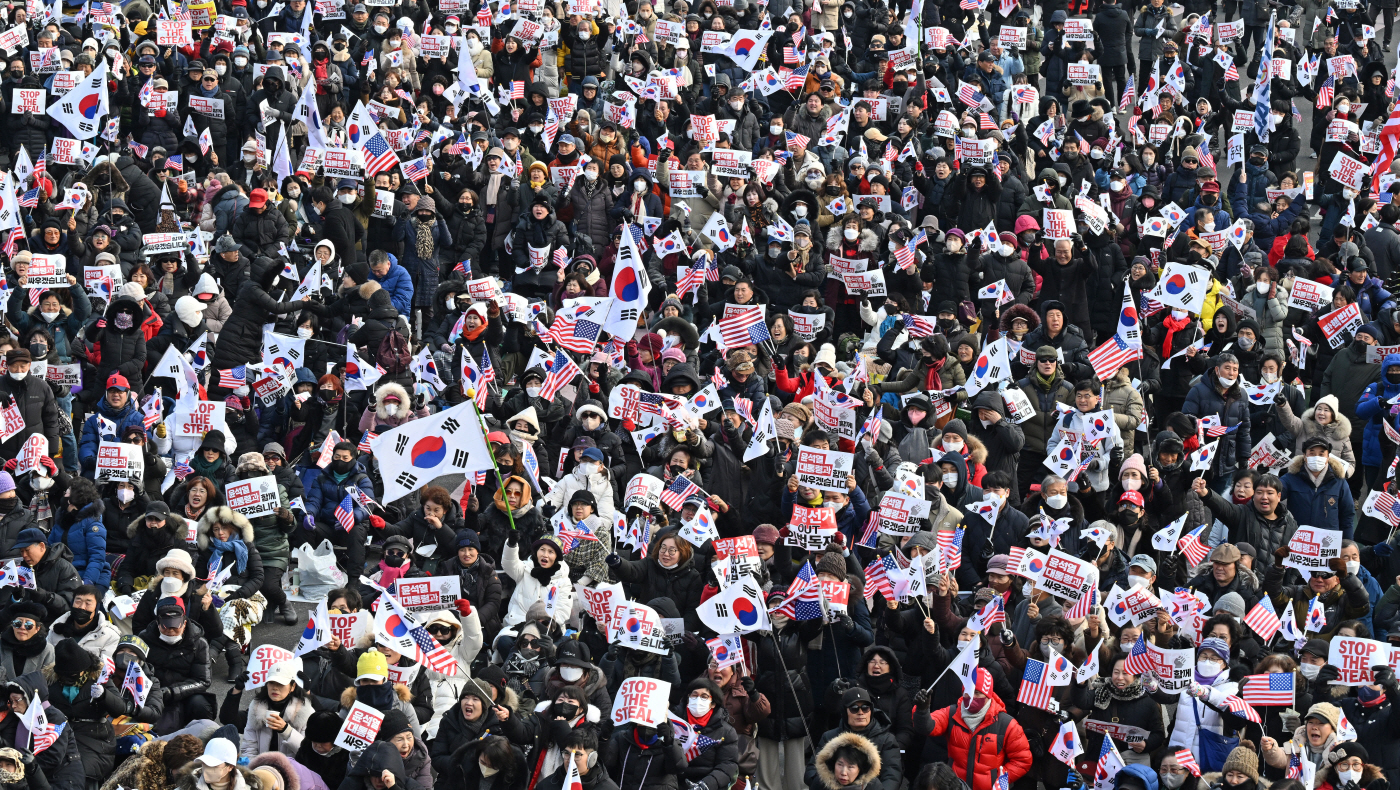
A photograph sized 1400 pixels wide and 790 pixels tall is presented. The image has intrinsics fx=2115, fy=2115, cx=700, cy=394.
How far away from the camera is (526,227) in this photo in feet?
65.0

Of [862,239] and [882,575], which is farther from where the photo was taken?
[862,239]

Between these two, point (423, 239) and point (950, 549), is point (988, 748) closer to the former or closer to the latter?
point (950, 549)

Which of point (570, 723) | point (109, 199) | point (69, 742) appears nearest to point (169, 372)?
point (109, 199)

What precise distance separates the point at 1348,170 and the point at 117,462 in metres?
12.2

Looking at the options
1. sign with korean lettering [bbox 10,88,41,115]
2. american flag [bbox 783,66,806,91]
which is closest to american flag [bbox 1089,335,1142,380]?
american flag [bbox 783,66,806,91]

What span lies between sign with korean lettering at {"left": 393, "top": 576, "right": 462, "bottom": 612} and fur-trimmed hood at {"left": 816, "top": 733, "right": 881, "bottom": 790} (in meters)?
2.89

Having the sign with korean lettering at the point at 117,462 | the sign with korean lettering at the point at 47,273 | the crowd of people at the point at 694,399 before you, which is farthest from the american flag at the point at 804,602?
the sign with korean lettering at the point at 47,273

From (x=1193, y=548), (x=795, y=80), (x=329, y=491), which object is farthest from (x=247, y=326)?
(x=1193, y=548)

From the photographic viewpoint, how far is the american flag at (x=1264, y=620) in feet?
43.7

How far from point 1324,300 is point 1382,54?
8232 millimetres

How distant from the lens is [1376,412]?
16.5 meters

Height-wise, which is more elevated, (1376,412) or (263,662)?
(263,662)

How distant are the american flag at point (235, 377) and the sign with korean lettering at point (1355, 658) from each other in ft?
29.6

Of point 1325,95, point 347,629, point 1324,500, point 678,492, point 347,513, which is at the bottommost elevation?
point 347,513
